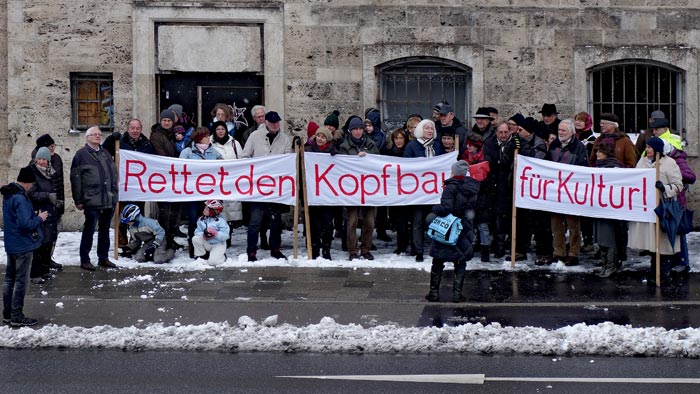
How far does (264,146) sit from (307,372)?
6.63 metres

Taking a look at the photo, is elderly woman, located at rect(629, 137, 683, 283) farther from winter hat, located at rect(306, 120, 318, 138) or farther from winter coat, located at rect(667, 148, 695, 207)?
winter hat, located at rect(306, 120, 318, 138)

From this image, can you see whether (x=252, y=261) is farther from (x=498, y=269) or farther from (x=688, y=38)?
(x=688, y=38)

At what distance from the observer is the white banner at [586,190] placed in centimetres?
1443

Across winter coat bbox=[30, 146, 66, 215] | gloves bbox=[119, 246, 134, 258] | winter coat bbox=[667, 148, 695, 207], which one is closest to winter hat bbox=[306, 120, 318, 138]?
gloves bbox=[119, 246, 134, 258]

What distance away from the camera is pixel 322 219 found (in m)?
15.8

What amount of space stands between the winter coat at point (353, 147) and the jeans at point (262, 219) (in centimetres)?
117

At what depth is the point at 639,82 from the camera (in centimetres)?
1883

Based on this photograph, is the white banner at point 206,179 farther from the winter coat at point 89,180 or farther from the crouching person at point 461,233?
the crouching person at point 461,233

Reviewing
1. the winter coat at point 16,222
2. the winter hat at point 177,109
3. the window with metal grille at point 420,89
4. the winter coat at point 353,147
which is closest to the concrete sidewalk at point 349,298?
the winter coat at point 16,222

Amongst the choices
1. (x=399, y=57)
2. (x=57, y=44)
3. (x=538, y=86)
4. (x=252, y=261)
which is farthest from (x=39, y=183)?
(x=538, y=86)

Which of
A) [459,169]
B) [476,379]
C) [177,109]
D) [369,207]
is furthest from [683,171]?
[177,109]

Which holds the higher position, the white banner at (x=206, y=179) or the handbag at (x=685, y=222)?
the white banner at (x=206, y=179)

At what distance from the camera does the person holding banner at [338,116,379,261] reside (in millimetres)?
15711

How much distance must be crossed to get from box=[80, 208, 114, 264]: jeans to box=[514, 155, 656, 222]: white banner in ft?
Result: 17.5
